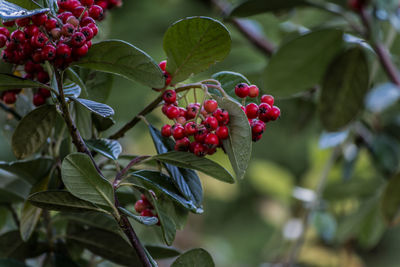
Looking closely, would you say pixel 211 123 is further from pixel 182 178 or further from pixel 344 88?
pixel 344 88

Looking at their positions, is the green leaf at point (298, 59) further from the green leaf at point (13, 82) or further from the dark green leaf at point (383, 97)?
the green leaf at point (13, 82)

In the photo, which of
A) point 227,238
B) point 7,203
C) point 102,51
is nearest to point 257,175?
point 227,238

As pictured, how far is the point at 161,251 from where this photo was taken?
0.66 meters

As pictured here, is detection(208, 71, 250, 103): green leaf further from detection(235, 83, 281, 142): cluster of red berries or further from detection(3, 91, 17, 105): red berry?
detection(3, 91, 17, 105): red berry

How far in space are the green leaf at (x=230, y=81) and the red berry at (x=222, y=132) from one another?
0.06m

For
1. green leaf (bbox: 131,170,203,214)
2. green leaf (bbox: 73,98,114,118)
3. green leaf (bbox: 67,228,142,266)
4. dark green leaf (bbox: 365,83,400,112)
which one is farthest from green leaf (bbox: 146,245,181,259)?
dark green leaf (bbox: 365,83,400,112)

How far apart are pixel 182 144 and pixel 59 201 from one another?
14 cm

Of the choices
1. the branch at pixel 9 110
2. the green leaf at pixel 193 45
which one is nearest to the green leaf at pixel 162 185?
the green leaf at pixel 193 45

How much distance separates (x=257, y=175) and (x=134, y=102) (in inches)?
22.7

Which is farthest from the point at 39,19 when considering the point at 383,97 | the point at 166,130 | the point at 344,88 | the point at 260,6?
the point at 383,97

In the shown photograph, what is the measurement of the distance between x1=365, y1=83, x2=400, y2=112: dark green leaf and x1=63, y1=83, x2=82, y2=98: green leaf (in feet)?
2.60

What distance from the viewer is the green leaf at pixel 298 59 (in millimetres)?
967

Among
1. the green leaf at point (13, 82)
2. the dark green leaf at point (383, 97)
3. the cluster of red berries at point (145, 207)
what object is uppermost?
the green leaf at point (13, 82)

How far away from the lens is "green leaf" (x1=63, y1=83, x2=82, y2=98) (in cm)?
53
